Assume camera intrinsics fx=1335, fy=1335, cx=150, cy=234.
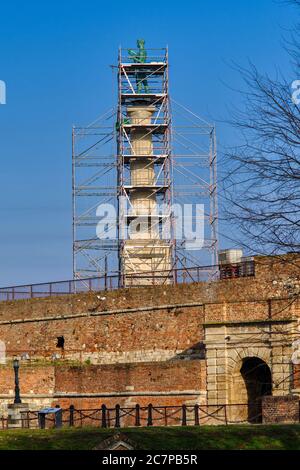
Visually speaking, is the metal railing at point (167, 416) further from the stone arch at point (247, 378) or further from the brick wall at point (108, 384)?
the brick wall at point (108, 384)

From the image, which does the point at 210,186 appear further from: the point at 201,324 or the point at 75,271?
the point at 201,324

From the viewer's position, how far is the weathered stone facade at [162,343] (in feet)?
146

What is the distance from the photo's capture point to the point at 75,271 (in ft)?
241

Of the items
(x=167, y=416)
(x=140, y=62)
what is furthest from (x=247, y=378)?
(x=140, y=62)

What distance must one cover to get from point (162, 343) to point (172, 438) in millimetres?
18809

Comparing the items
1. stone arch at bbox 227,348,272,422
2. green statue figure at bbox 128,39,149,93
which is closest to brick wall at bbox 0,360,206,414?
stone arch at bbox 227,348,272,422

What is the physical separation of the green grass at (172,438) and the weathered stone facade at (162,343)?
24.1ft

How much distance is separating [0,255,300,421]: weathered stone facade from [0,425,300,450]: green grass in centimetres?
735

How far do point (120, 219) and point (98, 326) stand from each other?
22.5 m

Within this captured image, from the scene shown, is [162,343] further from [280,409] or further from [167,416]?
[280,409]

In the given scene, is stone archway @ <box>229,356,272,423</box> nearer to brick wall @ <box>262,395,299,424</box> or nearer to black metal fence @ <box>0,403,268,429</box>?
black metal fence @ <box>0,403,268,429</box>

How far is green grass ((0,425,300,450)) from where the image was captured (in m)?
29.7
